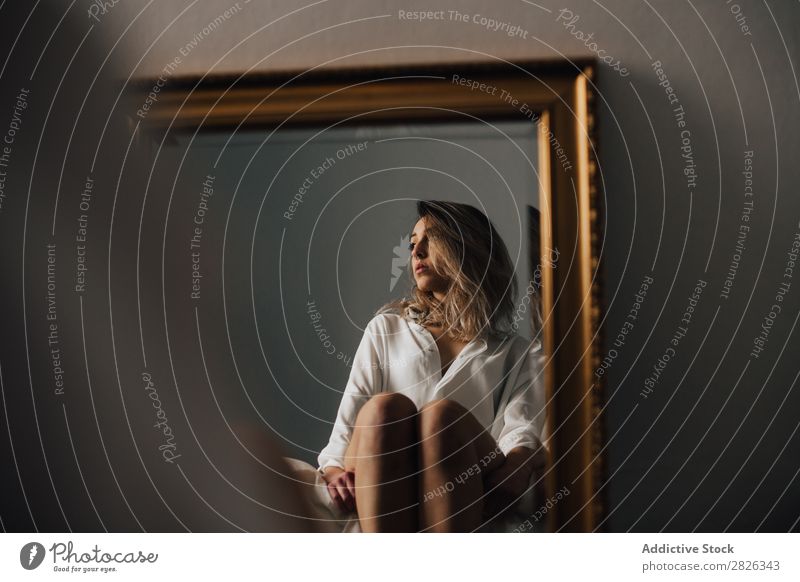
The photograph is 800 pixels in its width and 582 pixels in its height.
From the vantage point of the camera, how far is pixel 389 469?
2.83ft

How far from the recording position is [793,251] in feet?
2.88

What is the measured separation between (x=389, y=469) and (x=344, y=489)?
0.06 meters

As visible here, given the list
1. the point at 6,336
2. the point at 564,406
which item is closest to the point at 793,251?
the point at 564,406

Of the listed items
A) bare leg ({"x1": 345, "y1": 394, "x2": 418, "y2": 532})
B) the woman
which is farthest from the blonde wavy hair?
bare leg ({"x1": 345, "y1": 394, "x2": 418, "y2": 532})

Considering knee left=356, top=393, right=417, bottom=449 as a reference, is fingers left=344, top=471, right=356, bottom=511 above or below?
below

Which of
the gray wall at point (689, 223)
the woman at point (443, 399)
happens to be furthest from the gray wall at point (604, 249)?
the woman at point (443, 399)

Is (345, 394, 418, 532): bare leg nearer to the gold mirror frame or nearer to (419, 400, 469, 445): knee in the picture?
(419, 400, 469, 445): knee

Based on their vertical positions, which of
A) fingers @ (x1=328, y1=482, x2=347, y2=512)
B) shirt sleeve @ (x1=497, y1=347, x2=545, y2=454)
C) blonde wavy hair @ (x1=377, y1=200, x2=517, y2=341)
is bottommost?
fingers @ (x1=328, y1=482, x2=347, y2=512)

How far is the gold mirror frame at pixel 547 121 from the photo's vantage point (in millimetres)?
870

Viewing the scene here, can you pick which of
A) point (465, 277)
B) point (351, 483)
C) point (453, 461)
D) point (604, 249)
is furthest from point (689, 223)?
point (351, 483)

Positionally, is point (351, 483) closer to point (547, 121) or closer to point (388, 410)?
point (388, 410)

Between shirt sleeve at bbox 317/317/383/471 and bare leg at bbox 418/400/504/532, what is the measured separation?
7cm

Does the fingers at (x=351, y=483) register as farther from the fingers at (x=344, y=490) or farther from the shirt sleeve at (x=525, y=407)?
the shirt sleeve at (x=525, y=407)

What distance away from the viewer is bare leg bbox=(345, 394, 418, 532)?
86cm
